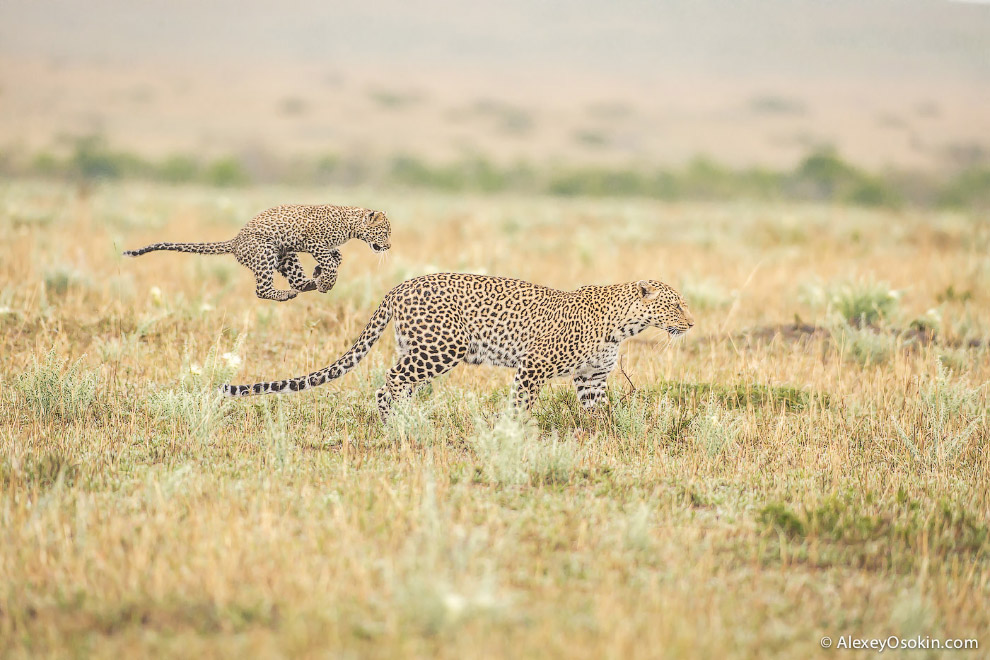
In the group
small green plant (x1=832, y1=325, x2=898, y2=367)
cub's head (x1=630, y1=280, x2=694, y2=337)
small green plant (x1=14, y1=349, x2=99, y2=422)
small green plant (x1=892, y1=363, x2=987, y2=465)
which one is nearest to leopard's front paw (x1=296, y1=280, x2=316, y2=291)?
small green plant (x1=14, y1=349, x2=99, y2=422)

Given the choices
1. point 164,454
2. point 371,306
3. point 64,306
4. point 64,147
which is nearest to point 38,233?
point 64,306

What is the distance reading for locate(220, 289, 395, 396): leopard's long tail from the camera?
6074 mm

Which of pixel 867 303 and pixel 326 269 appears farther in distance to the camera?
pixel 867 303

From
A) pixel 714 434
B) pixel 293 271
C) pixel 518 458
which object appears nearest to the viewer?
pixel 518 458

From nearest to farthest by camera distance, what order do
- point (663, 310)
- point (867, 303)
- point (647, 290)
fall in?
point (663, 310) < point (647, 290) < point (867, 303)

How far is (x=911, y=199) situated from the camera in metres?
47.8

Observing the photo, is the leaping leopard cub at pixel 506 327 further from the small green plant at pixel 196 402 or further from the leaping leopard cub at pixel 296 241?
the leaping leopard cub at pixel 296 241

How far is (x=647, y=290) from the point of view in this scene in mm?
6586

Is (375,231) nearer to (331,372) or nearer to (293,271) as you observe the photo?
(293,271)

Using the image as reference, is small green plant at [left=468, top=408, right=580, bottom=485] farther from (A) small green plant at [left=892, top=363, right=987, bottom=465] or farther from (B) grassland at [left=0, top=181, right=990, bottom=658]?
(A) small green plant at [left=892, top=363, right=987, bottom=465]

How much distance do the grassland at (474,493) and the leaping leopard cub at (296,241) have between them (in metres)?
0.98

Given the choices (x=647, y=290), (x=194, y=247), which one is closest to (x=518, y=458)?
(x=647, y=290)

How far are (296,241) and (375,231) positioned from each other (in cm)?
50

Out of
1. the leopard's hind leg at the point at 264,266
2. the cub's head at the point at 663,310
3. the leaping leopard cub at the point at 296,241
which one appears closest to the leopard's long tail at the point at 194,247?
the leaping leopard cub at the point at 296,241
